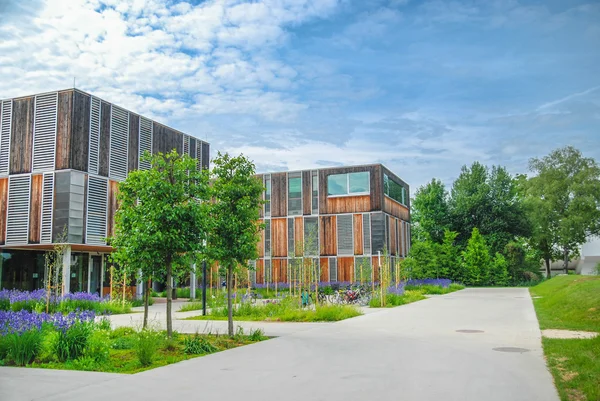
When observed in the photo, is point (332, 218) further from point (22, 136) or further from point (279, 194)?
point (22, 136)

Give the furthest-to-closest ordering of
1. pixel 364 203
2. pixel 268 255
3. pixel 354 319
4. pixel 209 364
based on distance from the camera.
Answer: pixel 268 255 < pixel 364 203 < pixel 354 319 < pixel 209 364

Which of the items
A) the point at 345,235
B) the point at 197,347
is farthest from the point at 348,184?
the point at 197,347

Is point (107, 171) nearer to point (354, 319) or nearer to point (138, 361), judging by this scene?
point (354, 319)

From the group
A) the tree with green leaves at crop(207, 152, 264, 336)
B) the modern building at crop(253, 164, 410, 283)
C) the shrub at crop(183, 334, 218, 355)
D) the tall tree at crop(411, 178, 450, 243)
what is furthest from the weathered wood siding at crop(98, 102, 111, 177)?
the tall tree at crop(411, 178, 450, 243)

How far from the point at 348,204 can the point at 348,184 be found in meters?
1.48

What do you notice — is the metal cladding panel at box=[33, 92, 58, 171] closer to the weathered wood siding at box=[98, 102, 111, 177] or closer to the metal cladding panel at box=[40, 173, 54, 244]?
the metal cladding panel at box=[40, 173, 54, 244]

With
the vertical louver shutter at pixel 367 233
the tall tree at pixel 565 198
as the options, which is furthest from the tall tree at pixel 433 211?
the vertical louver shutter at pixel 367 233

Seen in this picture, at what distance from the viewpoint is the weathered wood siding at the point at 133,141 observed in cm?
2727

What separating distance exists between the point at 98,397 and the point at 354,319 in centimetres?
1220

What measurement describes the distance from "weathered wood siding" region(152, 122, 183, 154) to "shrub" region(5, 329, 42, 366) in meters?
19.9

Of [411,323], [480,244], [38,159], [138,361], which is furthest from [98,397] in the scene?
[480,244]

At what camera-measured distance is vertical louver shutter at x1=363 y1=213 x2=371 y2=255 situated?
38.5 meters

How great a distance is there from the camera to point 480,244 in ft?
173

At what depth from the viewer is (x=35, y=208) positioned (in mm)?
24281
